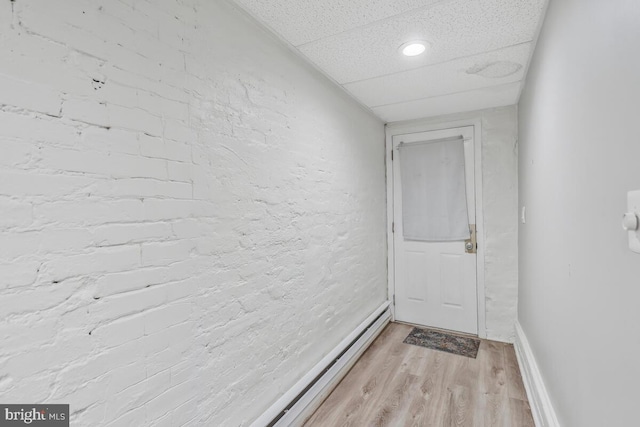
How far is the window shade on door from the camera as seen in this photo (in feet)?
10.4

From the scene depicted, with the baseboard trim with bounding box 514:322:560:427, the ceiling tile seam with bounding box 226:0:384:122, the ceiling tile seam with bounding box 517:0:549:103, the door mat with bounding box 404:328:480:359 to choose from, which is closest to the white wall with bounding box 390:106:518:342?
the door mat with bounding box 404:328:480:359

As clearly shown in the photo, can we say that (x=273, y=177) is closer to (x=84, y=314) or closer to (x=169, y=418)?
(x=84, y=314)

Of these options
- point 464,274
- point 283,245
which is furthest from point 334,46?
point 464,274

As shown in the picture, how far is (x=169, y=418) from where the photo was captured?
116 cm

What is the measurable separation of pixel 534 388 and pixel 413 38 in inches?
87.6

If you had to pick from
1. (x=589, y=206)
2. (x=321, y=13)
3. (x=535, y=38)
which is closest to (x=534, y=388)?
(x=589, y=206)

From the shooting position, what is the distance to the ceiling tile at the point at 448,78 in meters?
2.03

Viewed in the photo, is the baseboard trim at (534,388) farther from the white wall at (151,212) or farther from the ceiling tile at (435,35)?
the ceiling tile at (435,35)

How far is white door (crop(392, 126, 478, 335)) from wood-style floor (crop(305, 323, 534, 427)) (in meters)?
0.46

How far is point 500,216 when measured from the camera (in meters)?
3.01

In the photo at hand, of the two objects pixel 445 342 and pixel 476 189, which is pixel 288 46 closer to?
pixel 476 189

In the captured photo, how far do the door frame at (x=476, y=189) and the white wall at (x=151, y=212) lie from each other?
1.69 metres

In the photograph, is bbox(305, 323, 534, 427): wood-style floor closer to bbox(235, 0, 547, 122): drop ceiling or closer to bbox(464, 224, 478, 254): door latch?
bbox(464, 224, 478, 254): door latch

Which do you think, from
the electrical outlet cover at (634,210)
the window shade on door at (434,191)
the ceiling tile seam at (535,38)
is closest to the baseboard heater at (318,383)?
the window shade on door at (434,191)
